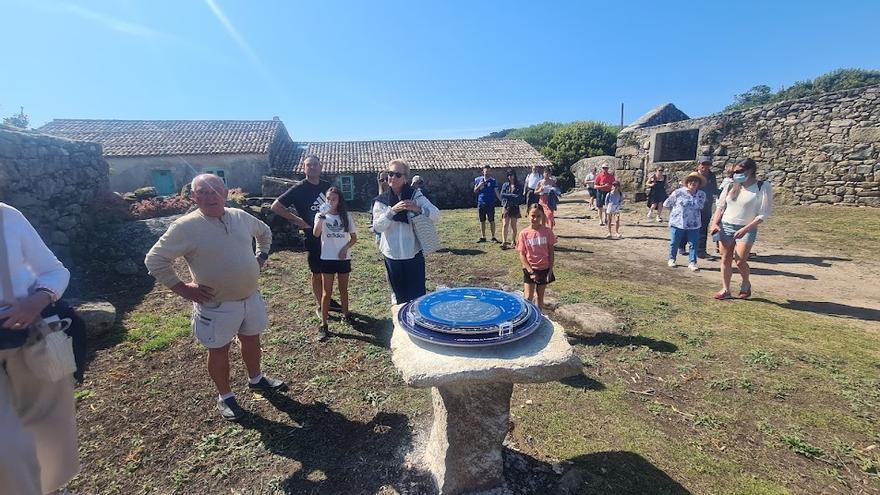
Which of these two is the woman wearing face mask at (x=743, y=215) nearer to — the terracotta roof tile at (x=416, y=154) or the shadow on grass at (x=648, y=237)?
the shadow on grass at (x=648, y=237)

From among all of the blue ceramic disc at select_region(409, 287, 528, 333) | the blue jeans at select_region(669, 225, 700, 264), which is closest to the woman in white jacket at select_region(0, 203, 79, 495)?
the blue ceramic disc at select_region(409, 287, 528, 333)

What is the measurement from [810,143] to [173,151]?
25237 millimetres

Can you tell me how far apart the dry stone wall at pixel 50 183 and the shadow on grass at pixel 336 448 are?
22.2 ft

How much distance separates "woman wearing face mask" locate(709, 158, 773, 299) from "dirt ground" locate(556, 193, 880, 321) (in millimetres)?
594

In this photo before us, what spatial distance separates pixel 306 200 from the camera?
15.6 feet

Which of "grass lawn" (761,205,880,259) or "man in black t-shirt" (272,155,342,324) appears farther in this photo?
"grass lawn" (761,205,880,259)

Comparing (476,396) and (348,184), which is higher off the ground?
(348,184)

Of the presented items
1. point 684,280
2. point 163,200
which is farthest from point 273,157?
point 684,280

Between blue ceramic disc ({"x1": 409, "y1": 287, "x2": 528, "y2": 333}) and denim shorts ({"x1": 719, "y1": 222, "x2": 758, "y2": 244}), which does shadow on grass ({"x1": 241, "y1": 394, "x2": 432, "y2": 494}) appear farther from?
denim shorts ({"x1": 719, "y1": 222, "x2": 758, "y2": 244})

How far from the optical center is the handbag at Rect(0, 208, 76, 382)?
1.91m

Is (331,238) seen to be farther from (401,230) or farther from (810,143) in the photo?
(810,143)

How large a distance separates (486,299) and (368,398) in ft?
5.31

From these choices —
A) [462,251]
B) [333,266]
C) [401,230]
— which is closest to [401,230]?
[401,230]

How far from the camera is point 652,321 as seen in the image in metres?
4.77
